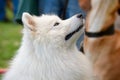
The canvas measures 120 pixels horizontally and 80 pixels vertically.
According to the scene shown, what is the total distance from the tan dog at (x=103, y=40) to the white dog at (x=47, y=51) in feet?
0.43

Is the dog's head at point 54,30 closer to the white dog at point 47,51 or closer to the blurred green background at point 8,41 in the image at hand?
the white dog at point 47,51

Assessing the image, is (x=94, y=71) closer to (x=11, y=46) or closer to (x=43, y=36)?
(x=43, y=36)

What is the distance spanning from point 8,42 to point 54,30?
6.59 meters

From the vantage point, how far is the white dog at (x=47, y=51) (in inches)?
211

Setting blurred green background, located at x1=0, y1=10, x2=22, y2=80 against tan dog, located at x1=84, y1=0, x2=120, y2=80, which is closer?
tan dog, located at x1=84, y1=0, x2=120, y2=80

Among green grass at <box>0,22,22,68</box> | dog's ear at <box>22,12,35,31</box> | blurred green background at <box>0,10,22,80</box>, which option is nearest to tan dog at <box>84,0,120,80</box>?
dog's ear at <box>22,12,35,31</box>

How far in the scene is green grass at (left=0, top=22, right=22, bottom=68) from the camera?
33.0 feet

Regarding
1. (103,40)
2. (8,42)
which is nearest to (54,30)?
(103,40)

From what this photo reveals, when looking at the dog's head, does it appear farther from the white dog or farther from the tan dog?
the tan dog

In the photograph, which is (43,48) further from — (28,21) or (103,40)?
(103,40)

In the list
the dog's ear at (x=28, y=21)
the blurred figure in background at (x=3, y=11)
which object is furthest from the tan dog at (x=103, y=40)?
the blurred figure in background at (x=3, y=11)

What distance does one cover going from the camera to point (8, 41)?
12.2 m

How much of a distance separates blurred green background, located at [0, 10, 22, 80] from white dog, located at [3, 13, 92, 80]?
338 centimetres

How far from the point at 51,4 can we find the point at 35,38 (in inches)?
53.9
